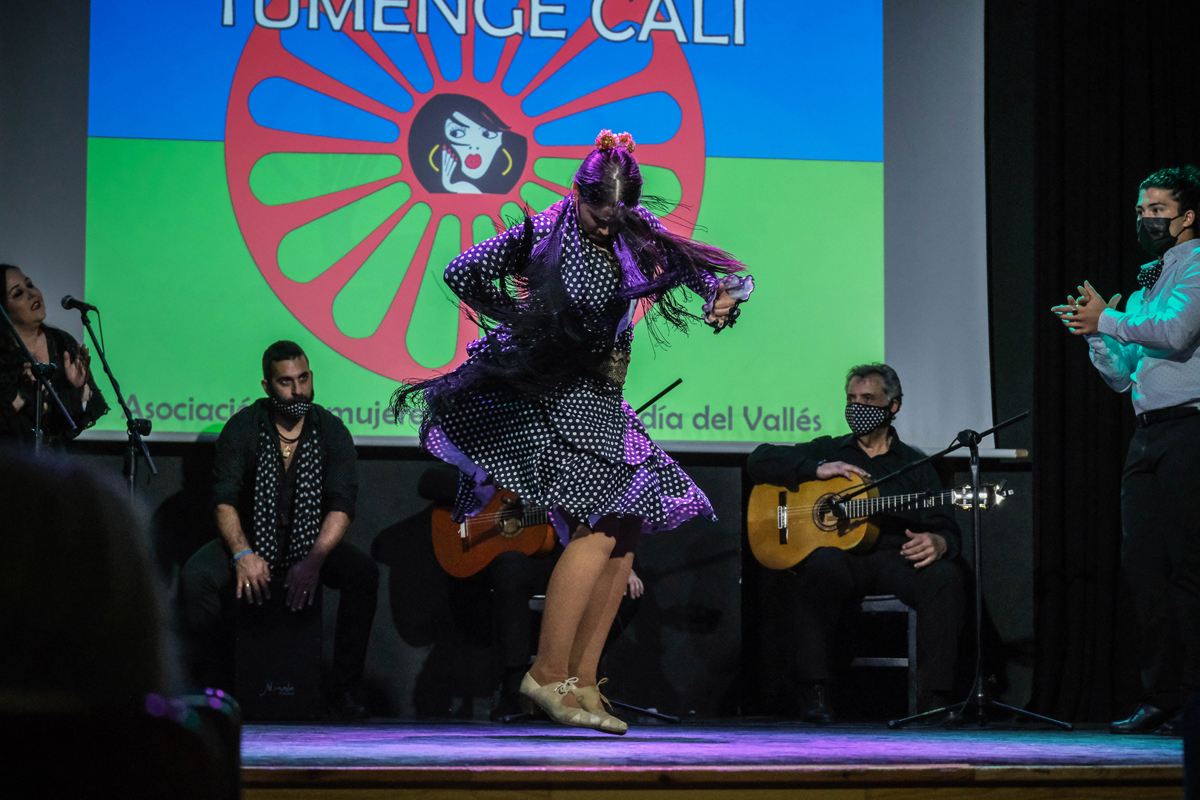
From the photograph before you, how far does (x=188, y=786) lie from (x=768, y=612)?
4165 mm

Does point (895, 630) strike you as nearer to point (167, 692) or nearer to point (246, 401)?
point (246, 401)

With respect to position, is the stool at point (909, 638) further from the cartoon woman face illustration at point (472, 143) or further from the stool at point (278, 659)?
the cartoon woman face illustration at point (472, 143)

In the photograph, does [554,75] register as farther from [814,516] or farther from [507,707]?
[507,707]

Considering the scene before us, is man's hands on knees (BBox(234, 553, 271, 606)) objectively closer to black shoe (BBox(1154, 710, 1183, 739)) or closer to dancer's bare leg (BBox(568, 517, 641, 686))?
dancer's bare leg (BBox(568, 517, 641, 686))

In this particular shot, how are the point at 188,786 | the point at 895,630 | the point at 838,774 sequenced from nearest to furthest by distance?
the point at 188,786 → the point at 838,774 → the point at 895,630

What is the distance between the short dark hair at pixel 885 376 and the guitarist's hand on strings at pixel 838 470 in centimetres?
31

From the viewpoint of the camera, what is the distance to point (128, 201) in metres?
4.34

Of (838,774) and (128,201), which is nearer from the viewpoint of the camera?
(838,774)

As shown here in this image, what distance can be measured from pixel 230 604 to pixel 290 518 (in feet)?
1.22

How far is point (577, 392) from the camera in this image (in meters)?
2.65

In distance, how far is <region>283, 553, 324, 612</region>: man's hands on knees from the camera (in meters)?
3.96

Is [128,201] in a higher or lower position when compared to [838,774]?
higher

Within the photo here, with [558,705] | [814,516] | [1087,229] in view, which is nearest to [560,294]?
[558,705]

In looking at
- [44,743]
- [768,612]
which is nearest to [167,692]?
[44,743]
